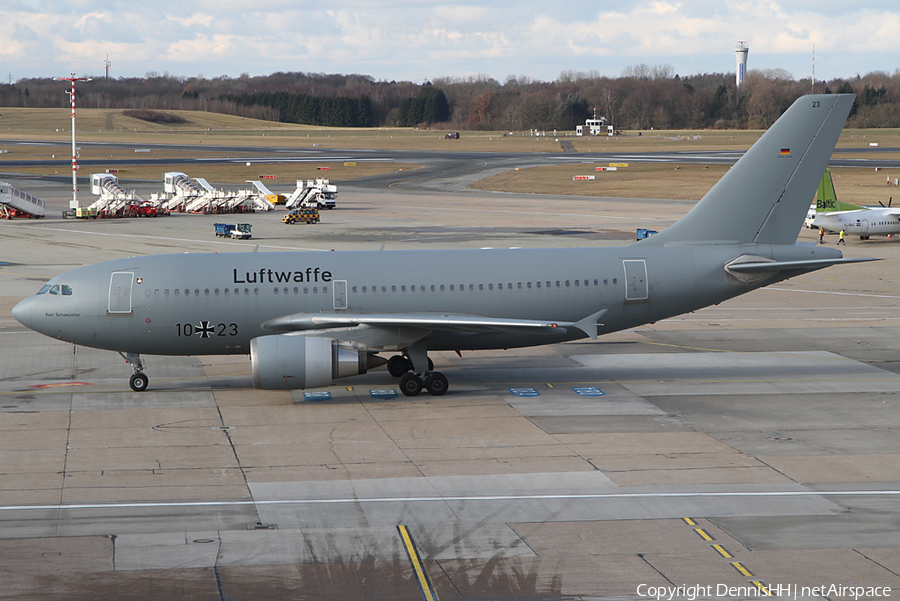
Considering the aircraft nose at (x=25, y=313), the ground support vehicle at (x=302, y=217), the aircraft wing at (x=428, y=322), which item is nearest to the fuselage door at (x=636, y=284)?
the aircraft wing at (x=428, y=322)

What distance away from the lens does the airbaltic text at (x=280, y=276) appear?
30109 millimetres

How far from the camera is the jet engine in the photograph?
91.6ft

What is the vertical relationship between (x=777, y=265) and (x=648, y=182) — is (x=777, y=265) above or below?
below

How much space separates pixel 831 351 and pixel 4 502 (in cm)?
3122

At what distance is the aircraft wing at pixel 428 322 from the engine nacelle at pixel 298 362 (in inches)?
39.8

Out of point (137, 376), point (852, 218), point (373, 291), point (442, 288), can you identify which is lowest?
point (137, 376)

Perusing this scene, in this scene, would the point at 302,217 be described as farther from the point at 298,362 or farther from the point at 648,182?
the point at 298,362

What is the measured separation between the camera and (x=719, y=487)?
2142 cm

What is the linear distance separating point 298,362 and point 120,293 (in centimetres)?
688

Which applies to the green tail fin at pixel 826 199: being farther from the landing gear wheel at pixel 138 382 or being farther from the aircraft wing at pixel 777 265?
the landing gear wheel at pixel 138 382

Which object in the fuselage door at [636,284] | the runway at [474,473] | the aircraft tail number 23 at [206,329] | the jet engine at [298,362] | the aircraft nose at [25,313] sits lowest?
the runway at [474,473]

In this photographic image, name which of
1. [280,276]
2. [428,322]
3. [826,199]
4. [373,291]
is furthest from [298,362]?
[826,199]

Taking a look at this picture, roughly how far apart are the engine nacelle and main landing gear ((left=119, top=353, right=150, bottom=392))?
5.33m

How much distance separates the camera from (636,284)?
101 feet
